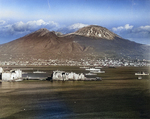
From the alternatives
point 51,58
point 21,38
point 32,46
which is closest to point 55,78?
point 51,58

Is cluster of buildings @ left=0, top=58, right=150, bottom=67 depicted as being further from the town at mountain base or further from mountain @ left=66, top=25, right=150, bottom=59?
mountain @ left=66, top=25, right=150, bottom=59

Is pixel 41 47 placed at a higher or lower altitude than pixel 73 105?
higher

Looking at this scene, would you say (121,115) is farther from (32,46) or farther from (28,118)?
(32,46)

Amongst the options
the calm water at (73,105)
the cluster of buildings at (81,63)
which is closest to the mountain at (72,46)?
the cluster of buildings at (81,63)

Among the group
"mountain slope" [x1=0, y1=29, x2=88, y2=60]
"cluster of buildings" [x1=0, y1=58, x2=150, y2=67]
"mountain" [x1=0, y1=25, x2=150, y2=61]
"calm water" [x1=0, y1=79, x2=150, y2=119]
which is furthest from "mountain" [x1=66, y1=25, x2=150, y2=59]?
"calm water" [x1=0, y1=79, x2=150, y2=119]

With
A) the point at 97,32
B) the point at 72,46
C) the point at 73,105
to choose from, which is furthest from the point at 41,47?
the point at 73,105

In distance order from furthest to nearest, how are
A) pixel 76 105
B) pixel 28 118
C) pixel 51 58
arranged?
pixel 51 58
pixel 76 105
pixel 28 118

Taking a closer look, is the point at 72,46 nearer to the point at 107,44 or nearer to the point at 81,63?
the point at 107,44
